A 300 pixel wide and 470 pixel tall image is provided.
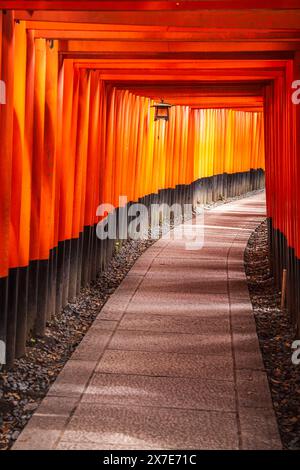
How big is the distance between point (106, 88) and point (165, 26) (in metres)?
6.47

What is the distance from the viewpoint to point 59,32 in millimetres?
8312

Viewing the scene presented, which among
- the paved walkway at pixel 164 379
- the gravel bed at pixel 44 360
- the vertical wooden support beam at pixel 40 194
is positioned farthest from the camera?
the vertical wooden support beam at pixel 40 194

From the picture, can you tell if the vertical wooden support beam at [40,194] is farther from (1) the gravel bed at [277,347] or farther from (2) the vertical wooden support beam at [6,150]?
(1) the gravel bed at [277,347]

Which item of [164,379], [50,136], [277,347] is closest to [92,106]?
[50,136]

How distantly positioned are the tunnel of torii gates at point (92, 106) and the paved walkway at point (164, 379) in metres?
0.78

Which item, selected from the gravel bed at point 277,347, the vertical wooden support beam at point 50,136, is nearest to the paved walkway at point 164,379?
the gravel bed at point 277,347

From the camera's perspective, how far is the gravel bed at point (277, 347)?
664 cm

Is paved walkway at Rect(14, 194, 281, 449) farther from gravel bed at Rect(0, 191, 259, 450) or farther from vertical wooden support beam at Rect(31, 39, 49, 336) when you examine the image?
vertical wooden support beam at Rect(31, 39, 49, 336)

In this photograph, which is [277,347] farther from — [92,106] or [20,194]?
[92,106]

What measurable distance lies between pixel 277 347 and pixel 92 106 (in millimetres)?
5013

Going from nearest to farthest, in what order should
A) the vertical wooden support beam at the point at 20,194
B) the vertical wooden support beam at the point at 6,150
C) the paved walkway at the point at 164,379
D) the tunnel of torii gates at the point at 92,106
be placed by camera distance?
1. the paved walkway at the point at 164,379
2. the vertical wooden support beam at the point at 6,150
3. the tunnel of torii gates at the point at 92,106
4. the vertical wooden support beam at the point at 20,194

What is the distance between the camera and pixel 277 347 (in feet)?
29.9

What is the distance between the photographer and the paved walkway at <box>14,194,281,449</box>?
19.8ft

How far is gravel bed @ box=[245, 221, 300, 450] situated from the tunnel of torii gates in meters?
0.34
